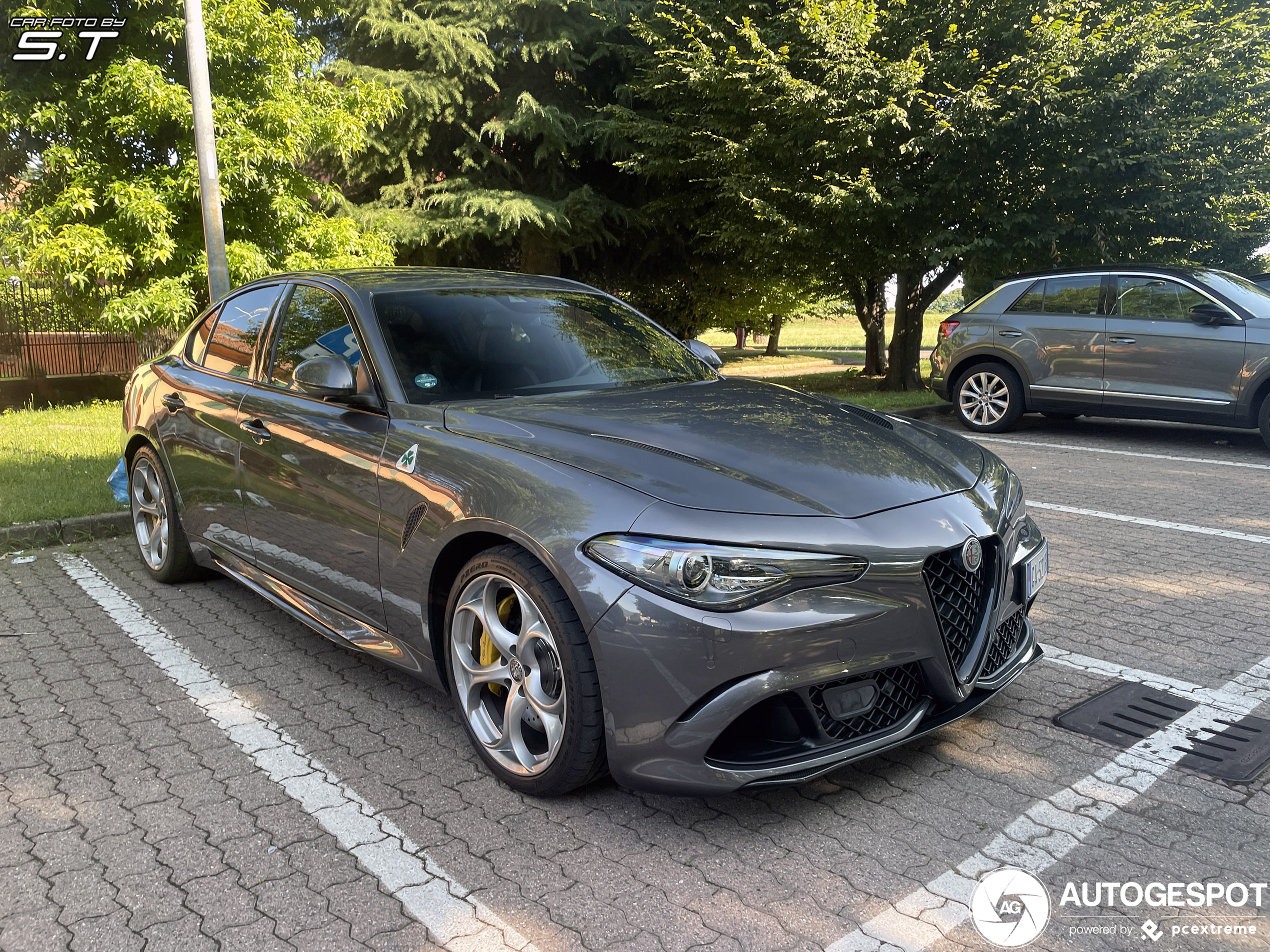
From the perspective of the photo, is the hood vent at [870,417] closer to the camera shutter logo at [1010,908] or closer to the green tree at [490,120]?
the camera shutter logo at [1010,908]

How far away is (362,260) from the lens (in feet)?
44.8

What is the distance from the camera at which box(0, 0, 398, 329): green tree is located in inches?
444

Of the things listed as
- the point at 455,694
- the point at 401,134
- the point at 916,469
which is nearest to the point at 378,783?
the point at 455,694

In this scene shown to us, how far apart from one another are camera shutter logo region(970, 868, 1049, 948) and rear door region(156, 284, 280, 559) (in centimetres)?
324

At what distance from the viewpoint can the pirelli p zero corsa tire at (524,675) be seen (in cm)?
278

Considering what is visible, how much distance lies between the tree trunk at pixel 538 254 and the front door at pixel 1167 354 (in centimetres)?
998

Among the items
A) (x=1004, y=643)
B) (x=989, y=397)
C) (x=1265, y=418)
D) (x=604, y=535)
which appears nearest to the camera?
(x=604, y=535)

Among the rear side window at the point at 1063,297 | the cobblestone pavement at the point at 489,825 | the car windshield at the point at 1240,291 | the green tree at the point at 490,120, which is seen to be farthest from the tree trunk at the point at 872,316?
the cobblestone pavement at the point at 489,825

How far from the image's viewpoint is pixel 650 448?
3.05 m

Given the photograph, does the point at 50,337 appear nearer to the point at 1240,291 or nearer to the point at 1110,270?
the point at 1110,270

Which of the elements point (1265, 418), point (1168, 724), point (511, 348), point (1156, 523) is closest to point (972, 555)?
point (1168, 724)

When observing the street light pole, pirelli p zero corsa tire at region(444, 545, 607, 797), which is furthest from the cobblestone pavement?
the street light pole

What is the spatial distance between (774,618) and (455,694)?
1.25 m

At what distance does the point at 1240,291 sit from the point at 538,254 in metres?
11.3
